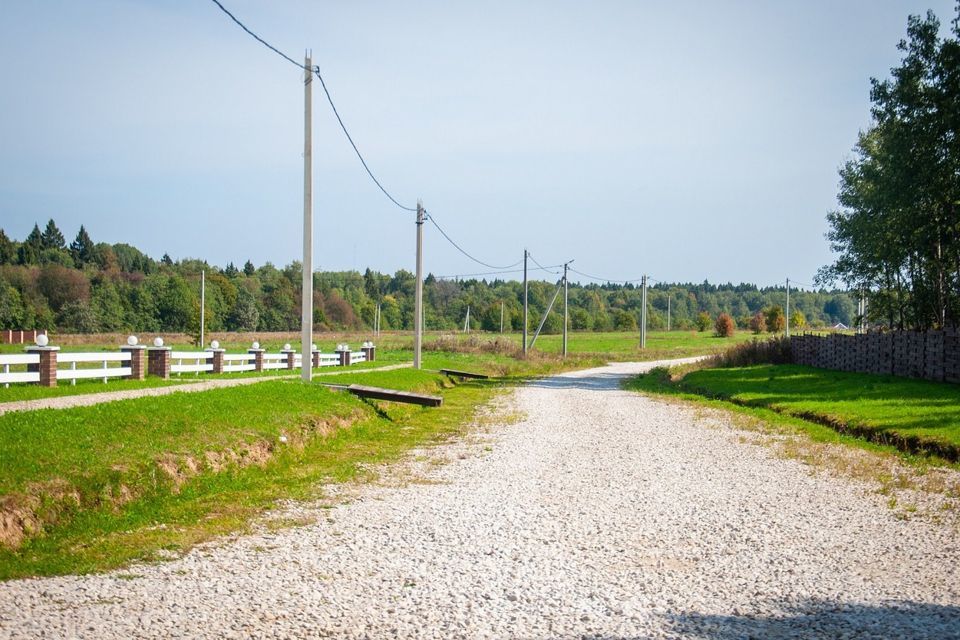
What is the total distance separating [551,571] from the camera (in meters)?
6.91

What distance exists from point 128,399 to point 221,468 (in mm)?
3959

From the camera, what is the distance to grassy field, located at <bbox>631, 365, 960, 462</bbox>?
15.9 m

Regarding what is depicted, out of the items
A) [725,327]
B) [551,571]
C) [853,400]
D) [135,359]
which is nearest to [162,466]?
[551,571]

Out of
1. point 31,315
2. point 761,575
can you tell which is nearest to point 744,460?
point 761,575

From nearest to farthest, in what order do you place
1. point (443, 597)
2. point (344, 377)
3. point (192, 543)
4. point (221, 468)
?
point (443, 597) → point (192, 543) → point (221, 468) → point (344, 377)

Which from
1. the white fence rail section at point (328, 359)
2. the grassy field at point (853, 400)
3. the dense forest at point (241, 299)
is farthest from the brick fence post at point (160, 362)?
the dense forest at point (241, 299)

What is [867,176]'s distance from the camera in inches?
1308

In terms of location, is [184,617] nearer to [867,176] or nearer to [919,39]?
[919,39]

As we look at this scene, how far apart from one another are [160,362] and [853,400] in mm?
18448

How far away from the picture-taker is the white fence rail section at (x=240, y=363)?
2777 centimetres

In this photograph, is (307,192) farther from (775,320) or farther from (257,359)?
(775,320)

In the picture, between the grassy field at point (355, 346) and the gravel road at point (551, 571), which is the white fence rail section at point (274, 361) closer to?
the grassy field at point (355, 346)

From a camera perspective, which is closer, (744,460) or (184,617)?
(184,617)

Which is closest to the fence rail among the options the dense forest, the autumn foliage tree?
the dense forest
